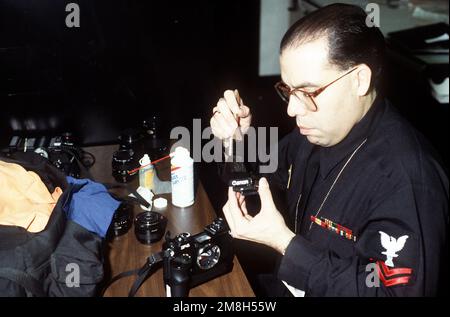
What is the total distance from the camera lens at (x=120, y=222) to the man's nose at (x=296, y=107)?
1.93 ft

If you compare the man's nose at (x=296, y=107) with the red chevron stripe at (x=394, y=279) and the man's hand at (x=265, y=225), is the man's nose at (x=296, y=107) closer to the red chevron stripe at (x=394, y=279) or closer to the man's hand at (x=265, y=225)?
the man's hand at (x=265, y=225)

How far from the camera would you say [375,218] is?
1.04 m

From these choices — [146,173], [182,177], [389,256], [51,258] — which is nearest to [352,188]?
[389,256]

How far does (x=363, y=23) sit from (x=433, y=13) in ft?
7.42

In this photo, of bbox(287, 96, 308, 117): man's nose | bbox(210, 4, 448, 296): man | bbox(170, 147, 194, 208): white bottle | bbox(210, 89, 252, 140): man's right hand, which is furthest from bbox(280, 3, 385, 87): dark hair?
bbox(170, 147, 194, 208): white bottle

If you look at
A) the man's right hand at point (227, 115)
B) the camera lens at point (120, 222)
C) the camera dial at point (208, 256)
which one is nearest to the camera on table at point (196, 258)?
the camera dial at point (208, 256)

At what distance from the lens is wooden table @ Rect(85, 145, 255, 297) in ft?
3.47

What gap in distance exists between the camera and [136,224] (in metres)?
1.20

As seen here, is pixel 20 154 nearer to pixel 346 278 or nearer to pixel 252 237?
pixel 252 237

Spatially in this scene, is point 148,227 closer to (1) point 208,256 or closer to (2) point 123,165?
(1) point 208,256

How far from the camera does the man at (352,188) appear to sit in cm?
97

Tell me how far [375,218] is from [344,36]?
0.47 meters
